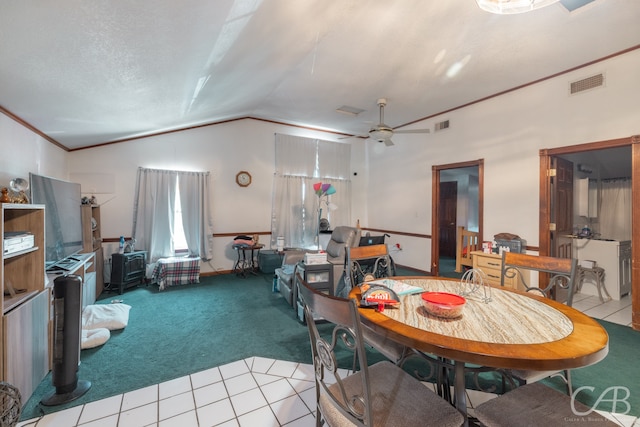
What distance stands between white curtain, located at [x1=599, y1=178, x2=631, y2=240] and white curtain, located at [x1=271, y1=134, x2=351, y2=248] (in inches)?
180

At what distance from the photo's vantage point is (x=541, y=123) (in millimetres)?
3451

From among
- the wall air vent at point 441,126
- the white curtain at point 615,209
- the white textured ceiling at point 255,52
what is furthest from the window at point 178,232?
the white curtain at point 615,209

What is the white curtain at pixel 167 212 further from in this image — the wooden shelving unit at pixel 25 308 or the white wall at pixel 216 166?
the wooden shelving unit at pixel 25 308

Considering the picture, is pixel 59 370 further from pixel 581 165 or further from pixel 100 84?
pixel 581 165

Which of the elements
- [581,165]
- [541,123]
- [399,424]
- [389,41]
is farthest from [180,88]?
[581,165]

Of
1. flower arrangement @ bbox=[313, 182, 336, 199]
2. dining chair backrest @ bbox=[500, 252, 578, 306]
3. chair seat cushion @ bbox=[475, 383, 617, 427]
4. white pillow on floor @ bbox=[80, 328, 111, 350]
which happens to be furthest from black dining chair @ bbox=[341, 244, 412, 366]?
flower arrangement @ bbox=[313, 182, 336, 199]

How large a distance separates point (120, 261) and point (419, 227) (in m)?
4.98

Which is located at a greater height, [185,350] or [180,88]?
[180,88]

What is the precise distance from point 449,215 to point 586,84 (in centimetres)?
412

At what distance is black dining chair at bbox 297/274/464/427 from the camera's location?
913 millimetres

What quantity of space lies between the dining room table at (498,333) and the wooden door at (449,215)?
18.8ft

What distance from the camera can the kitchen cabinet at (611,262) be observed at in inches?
141

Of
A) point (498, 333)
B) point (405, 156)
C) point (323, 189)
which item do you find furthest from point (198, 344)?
point (405, 156)

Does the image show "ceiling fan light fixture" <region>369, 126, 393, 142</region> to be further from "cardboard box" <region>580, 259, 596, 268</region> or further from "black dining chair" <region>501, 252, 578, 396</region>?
"cardboard box" <region>580, 259, 596, 268</region>
